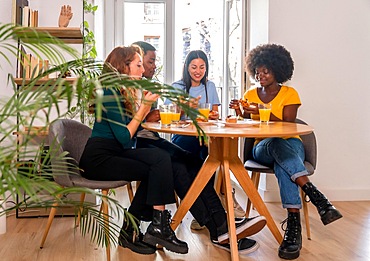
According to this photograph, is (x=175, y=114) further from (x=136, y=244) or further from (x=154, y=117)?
(x=136, y=244)

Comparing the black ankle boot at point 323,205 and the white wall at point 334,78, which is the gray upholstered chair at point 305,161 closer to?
the black ankle boot at point 323,205

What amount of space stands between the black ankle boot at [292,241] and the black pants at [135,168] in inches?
25.8

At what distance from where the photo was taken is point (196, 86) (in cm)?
368

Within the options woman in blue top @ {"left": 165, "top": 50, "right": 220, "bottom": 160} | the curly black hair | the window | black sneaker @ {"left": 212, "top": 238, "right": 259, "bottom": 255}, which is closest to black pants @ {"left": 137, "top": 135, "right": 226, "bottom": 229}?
black sneaker @ {"left": 212, "top": 238, "right": 259, "bottom": 255}

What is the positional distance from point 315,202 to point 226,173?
55 centimetres

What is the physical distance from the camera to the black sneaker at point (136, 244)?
2817mm

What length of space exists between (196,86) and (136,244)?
4.22 ft

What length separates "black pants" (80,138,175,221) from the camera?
2.72 m

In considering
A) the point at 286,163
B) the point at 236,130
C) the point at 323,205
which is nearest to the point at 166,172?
the point at 236,130

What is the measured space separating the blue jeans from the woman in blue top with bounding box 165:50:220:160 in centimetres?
50

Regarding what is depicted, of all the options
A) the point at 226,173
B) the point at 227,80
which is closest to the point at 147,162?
the point at 226,173

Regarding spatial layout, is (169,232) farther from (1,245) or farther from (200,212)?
(1,245)

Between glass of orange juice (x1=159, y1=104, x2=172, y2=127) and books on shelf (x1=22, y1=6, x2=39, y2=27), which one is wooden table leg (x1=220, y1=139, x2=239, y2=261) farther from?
books on shelf (x1=22, y1=6, x2=39, y2=27)

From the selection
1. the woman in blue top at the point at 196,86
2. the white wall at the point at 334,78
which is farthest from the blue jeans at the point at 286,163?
the white wall at the point at 334,78
